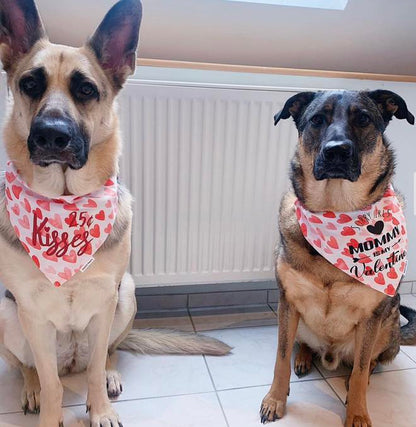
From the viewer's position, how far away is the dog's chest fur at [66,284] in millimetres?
1208

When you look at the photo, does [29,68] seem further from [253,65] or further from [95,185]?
[253,65]

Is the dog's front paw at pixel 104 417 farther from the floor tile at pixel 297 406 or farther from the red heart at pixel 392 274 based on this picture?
the red heart at pixel 392 274

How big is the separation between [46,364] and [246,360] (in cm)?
85

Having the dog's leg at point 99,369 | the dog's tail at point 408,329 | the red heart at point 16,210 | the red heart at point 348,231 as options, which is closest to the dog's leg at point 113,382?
the dog's leg at point 99,369

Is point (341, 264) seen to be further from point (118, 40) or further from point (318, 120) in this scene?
point (118, 40)

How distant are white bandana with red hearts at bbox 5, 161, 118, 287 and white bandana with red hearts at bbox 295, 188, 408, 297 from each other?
66cm

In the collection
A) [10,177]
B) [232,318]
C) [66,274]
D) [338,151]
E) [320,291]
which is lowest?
[232,318]

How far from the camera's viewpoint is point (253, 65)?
2.07 metres

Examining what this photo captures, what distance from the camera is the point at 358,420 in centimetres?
140

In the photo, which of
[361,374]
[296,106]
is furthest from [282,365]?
[296,106]

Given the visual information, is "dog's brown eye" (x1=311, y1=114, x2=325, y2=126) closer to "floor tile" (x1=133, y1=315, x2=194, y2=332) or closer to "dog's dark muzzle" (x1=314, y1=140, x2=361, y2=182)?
"dog's dark muzzle" (x1=314, y1=140, x2=361, y2=182)

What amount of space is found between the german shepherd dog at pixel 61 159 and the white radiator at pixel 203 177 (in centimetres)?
48

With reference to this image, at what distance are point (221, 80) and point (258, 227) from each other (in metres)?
0.71

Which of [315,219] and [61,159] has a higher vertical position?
[61,159]
